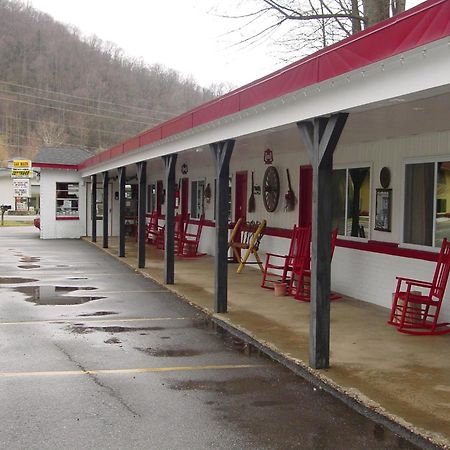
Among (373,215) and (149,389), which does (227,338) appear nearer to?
(149,389)

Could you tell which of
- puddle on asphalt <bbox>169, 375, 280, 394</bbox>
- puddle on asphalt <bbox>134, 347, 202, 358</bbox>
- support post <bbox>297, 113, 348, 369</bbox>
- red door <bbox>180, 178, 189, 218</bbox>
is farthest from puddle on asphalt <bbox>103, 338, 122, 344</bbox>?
red door <bbox>180, 178, 189, 218</bbox>

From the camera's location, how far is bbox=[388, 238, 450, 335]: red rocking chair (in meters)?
7.32

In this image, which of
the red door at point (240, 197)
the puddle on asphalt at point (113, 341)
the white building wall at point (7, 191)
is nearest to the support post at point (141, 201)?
the red door at point (240, 197)

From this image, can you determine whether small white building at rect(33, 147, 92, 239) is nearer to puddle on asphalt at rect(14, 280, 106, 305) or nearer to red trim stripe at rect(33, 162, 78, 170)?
red trim stripe at rect(33, 162, 78, 170)

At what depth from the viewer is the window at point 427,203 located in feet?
26.6

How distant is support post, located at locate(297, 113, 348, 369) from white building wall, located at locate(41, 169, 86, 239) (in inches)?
750

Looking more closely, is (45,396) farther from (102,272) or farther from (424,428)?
(102,272)

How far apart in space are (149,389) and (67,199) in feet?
64.2

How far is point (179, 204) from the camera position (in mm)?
19719

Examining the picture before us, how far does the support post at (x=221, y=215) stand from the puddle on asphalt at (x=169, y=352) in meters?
1.99

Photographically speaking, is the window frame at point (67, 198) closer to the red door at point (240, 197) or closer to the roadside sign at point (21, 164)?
the red door at point (240, 197)

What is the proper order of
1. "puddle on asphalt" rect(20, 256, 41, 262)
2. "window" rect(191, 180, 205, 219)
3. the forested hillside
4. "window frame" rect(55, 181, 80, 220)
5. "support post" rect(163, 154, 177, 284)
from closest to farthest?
"support post" rect(163, 154, 177, 284) → "puddle on asphalt" rect(20, 256, 41, 262) → "window" rect(191, 180, 205, 219) → "window frame" rect(55, 181, 80, 220) → the forested hillside

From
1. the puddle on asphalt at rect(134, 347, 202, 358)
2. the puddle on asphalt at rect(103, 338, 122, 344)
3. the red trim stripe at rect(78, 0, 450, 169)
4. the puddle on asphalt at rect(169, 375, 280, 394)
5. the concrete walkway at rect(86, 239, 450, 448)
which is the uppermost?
the red trim stripe at rect(78, 0, 450, 169)

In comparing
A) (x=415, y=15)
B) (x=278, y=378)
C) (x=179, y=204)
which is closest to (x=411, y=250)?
(x=278, y=378)
